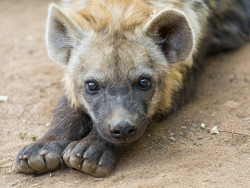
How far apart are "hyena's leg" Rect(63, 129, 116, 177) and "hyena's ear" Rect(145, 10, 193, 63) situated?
33.1 inches

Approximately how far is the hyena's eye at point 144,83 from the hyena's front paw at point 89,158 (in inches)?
19.9

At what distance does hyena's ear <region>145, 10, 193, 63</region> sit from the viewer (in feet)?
8.86

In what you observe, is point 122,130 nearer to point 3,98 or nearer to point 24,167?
point 24,167

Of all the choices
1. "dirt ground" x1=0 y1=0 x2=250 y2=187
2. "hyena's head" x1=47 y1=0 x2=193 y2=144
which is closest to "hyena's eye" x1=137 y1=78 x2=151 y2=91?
"hyena's head" x1=47 y1=0 x2=193 y2=144

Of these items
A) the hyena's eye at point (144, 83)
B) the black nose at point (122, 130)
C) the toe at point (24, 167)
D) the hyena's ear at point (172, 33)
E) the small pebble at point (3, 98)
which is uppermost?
the hyena's ear at point (172, 33)

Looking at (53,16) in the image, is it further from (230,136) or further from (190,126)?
(230,136)

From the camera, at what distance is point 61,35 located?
2943 millimetres

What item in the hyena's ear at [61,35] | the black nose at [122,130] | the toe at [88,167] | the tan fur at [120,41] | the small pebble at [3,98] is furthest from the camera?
the small pebble at [3,98]

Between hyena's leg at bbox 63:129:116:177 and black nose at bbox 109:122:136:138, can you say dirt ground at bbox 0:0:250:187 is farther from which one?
black nose at bbox 109:122:136:138

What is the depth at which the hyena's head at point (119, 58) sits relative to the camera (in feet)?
8.41

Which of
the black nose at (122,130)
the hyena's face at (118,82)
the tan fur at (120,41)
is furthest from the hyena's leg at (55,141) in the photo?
the black nose at (122,130)

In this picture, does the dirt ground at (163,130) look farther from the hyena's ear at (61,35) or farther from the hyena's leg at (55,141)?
the hyena's ear at (61,35)

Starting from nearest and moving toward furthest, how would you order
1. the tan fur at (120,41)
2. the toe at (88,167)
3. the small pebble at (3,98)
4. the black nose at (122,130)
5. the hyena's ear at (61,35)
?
the black nose at (122,130), the toe at (88,167), the tan fur at (120,41), the hyena's ear at (61,35), the small pebble at (3,98)

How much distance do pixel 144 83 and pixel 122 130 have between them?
17.4 inches
